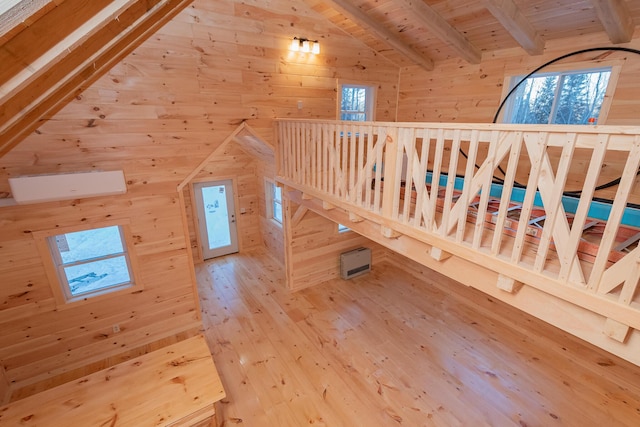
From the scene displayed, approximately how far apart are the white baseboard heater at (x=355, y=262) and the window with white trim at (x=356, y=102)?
7.72 feet

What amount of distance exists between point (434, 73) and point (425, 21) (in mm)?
1178

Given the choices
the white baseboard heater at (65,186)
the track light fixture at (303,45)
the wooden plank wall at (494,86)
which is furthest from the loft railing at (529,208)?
the white baseboard heater at (65,186)

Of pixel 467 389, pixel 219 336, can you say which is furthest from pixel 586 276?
pixel 219 336

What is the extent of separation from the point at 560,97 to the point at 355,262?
361 cm

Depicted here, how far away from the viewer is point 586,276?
146cm

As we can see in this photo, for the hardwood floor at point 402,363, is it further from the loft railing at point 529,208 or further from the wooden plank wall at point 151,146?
the loft railing at point 529,208

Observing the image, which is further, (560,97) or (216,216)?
(216,216)

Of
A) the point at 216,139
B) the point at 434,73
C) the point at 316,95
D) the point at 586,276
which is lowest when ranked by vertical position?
the point at 586,276

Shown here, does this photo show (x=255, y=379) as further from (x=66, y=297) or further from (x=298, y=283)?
(x=66, y=297)

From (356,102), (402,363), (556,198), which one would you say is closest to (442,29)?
(356,102)

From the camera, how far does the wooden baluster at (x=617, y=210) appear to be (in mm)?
1158

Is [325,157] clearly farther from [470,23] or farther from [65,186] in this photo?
[65,186]

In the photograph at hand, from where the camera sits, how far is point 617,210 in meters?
1.24

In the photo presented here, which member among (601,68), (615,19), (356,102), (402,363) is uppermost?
(615,19)
